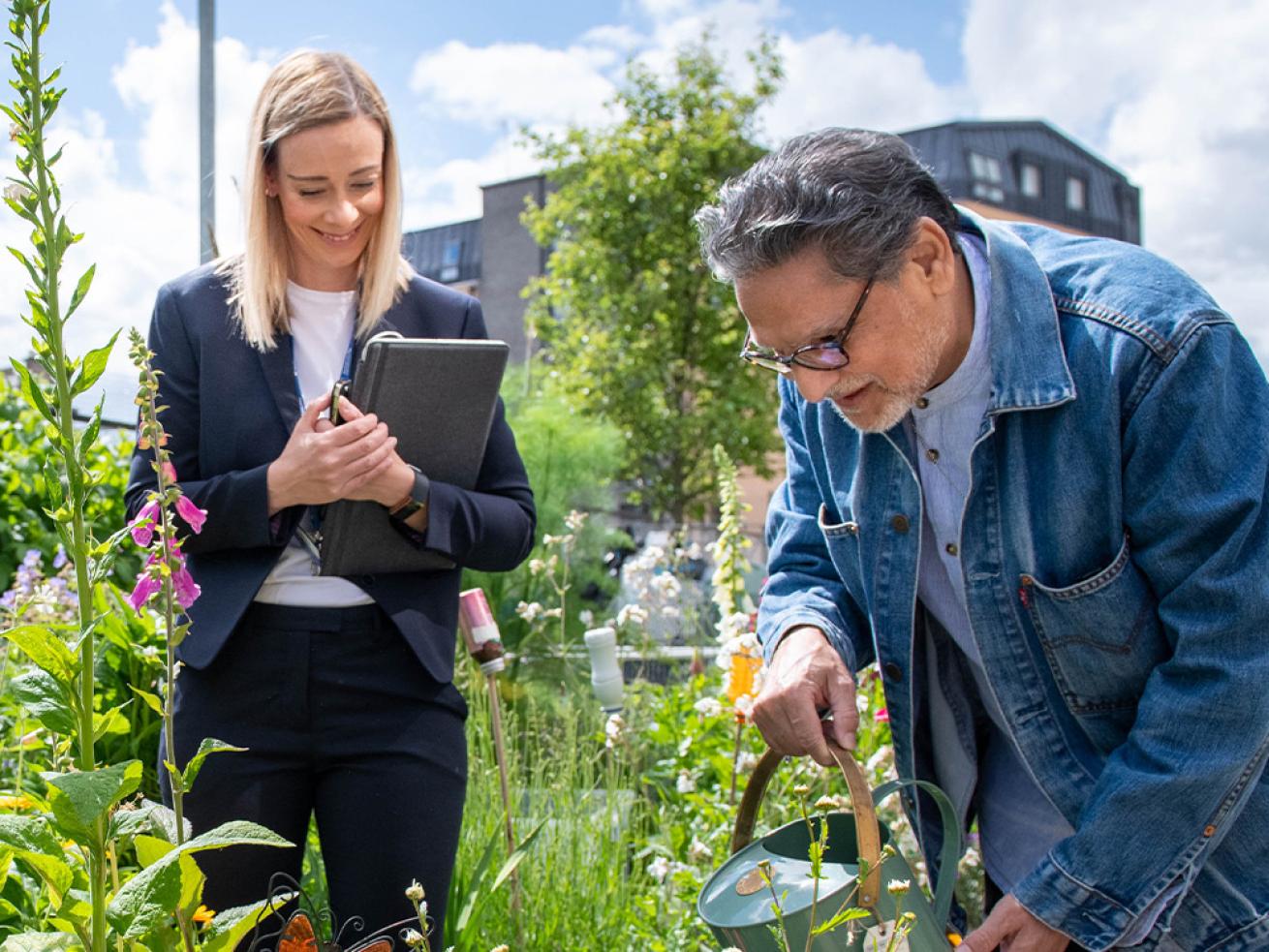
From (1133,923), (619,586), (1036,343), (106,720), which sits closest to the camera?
(106,720)

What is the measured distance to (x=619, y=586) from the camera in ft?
24.7

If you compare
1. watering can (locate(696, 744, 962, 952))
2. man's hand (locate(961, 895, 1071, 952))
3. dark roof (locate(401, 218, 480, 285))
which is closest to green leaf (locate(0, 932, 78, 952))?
watering can (locate(696, 744, 962, 952))

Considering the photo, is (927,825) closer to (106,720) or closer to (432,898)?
(432,898)

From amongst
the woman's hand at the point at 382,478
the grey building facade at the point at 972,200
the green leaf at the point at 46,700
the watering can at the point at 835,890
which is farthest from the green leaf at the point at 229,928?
the grey building facade at the point at 972,200

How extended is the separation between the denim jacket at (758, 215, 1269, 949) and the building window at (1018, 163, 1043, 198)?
143ft

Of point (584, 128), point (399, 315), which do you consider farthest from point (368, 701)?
point (584, 128)

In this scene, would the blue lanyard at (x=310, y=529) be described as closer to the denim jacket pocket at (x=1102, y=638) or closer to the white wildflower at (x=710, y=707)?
the denim jacket pocket at (x=1102, y=638)

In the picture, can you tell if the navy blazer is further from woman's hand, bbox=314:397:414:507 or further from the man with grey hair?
the man with grey hair

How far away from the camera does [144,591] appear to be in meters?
1.19

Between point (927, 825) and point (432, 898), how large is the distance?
78 centimetres

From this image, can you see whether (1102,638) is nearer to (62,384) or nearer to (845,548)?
(845,548)

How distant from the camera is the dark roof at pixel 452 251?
137 feet

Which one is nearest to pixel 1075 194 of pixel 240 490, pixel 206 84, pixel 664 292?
pixel 664 292

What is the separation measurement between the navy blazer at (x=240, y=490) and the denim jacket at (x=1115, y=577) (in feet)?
1.65
